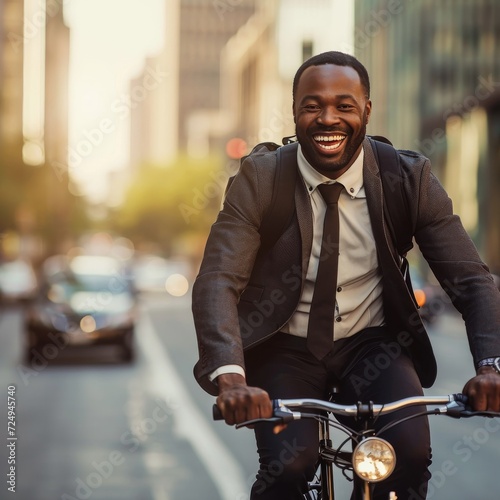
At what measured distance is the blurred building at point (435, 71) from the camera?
54.0 meters

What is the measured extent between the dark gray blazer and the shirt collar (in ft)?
0.07

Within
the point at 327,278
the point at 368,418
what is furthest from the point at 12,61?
the point at 368,418

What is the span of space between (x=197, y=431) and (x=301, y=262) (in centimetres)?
753

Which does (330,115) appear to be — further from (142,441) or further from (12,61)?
(12,61)

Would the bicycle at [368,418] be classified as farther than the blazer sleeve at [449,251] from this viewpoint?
No

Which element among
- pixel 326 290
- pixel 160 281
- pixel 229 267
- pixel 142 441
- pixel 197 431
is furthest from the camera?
pixel 160 281

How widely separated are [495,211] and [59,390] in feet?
123

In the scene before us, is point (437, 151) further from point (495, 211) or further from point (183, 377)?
point (183, 377)

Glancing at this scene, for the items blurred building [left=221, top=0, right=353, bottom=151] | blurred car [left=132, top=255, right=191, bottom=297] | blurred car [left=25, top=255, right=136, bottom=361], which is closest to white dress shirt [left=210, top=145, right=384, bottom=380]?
blurred car [left=25, top=255, right=136, bottom=361]

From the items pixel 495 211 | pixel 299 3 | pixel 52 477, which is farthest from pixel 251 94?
pixel 52 477

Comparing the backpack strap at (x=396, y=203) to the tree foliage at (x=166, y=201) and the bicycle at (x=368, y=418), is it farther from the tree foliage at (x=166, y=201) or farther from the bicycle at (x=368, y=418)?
the tree foliage at (x=166, y=201)

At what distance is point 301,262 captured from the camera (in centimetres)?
354

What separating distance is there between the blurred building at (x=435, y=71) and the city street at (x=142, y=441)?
1436 inches

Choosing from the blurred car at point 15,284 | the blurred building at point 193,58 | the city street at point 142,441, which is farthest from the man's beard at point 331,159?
the blurred building at point 193,58
